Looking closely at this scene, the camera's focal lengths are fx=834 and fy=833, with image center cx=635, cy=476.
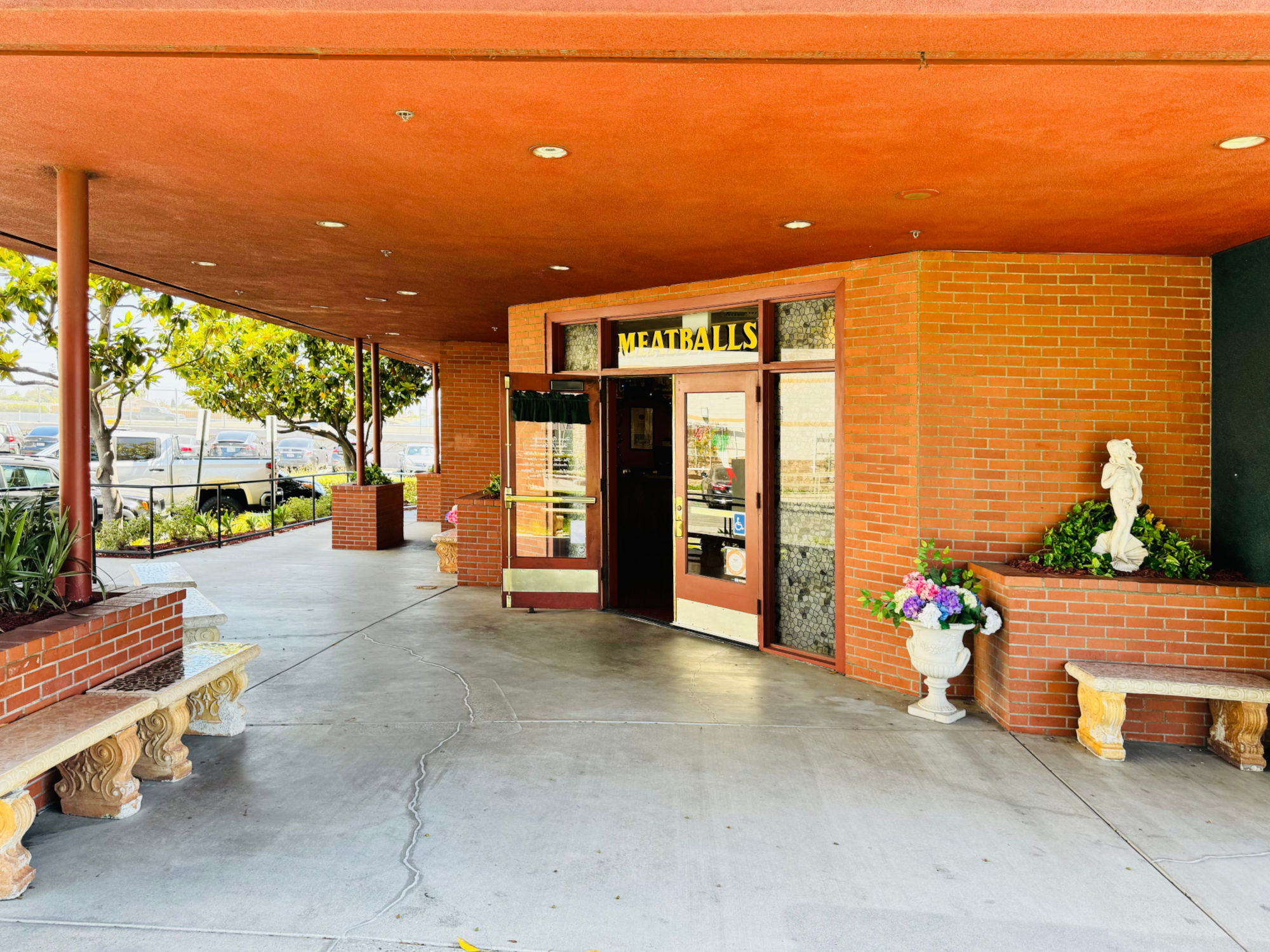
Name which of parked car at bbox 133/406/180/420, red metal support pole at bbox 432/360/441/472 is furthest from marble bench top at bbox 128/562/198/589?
parked car at bbox 133/406/180/420

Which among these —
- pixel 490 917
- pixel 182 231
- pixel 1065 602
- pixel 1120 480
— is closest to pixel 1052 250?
pixel 1120 480

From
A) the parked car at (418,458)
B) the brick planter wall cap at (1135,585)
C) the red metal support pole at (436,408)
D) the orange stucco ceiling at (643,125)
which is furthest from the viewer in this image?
the parked car at (418,458)

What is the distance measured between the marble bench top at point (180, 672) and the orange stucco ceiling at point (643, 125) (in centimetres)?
247

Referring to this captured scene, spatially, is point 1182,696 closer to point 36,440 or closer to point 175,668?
point 175,668

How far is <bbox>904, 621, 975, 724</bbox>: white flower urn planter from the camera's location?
5.04 meters

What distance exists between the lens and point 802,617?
6586 millimetres

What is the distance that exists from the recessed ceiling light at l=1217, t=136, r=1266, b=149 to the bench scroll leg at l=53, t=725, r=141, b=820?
5.29 m

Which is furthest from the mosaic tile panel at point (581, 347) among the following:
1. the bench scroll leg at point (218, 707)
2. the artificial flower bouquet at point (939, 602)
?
the bench scroll leg at point (218, 707)

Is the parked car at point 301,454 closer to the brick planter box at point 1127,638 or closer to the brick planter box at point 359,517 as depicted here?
the brick planter box at point 359,517

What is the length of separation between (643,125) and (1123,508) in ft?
12.4

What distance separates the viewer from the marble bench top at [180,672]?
3.82m

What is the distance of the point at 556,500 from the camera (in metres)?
8.03

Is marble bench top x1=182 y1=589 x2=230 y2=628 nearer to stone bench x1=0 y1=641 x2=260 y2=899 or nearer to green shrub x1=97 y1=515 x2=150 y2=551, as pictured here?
stone bench x1=0 y1=641 x2=260 y2=899

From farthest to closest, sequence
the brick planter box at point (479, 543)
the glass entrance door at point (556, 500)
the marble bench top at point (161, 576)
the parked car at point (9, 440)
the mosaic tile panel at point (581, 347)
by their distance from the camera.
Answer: the parked car at point (9, 440) → the brick planter box at point (479, 543) → the mosaic tile panel at point (581, 347) → the glass entrance door at point (556, 500) → the marble bench top at point (161, 576)
